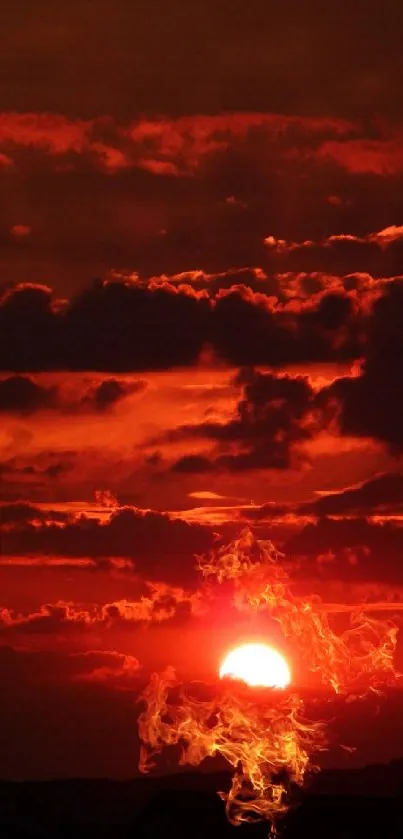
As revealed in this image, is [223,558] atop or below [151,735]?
atop

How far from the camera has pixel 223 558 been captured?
145375 mm

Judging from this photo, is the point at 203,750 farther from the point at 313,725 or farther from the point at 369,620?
the point at 369,620

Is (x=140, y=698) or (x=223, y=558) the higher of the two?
(x=223, y=558)

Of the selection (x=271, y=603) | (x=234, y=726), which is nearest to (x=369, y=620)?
(x=271, y=603)

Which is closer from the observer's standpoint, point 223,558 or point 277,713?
point 223,558

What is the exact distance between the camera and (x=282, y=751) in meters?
157

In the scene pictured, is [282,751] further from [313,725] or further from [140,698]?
[140,698]

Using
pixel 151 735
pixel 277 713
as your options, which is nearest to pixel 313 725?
pixel 277 713

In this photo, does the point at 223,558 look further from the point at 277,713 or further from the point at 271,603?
the point at 277,713

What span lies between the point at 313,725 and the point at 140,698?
16058 millimetres

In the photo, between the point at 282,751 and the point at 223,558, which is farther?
the point at 282,751

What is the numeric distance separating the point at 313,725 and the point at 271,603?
12124 mm

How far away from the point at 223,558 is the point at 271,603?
703 centimetres

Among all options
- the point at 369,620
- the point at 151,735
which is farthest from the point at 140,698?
the point at 369,620
